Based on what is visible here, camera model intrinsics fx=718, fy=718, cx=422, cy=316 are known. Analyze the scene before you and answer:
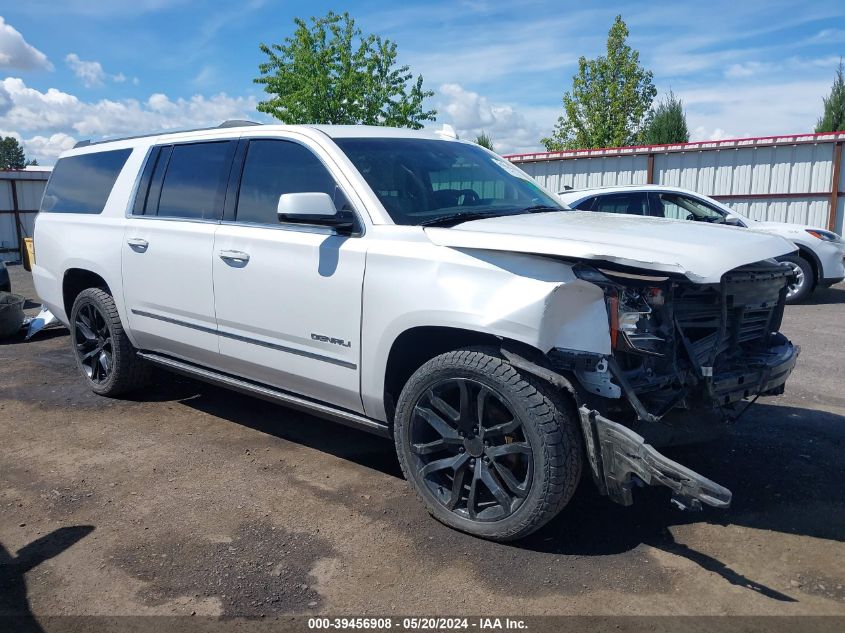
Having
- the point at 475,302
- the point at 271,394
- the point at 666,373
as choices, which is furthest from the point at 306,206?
the point at 666,373

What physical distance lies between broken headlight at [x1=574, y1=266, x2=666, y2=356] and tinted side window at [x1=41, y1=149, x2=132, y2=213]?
152 inches

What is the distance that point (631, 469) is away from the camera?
2.88m

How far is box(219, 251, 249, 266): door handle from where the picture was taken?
13.6ft

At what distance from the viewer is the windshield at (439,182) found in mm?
3816

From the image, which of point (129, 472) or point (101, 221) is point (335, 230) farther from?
point (101, 221)

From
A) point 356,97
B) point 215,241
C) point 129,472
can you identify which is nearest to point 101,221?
point 215,241

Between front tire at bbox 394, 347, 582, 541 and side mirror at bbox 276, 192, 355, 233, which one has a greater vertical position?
side mirror at bbox 276, 192, 355, 233

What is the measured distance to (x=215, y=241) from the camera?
435cm

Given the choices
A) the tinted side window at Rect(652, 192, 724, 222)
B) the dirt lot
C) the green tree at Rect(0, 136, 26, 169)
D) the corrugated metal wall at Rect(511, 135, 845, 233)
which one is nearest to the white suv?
the dirt lot

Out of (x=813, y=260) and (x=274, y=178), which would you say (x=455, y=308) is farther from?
(x=813, y=260)

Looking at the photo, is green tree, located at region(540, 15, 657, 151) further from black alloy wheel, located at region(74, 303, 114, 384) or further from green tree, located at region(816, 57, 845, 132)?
black alloy wheel, located at region(74, 303, 114, 384)

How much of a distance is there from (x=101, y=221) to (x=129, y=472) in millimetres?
2034

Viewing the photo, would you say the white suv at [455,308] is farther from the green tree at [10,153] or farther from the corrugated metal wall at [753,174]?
the green tree at [10,153]

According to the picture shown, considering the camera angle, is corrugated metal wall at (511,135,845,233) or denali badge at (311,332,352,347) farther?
corrugated metal wall at (511,135,845,233)
